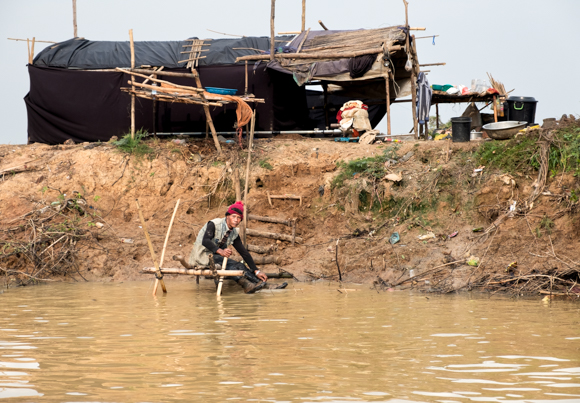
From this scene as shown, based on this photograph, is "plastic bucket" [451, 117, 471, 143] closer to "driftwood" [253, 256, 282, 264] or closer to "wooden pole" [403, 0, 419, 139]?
"wooden pole" [403, 0, 419, 139]

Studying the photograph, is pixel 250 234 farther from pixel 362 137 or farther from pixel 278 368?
pixel 278 368

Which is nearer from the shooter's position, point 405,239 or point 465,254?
point 465,254

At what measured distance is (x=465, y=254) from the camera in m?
9.42

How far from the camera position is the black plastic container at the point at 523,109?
45.2 ft

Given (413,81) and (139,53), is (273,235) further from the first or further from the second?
(139,53)

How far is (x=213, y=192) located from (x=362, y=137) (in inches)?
139

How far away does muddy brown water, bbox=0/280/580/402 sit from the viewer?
→ 12.5 ft

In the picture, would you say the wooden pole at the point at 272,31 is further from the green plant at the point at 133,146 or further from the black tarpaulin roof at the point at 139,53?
the green plant at the point at 133,146

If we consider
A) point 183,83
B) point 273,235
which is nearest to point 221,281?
point 273,235

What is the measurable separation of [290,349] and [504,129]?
8004 millimetres

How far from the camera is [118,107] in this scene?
14867 mm

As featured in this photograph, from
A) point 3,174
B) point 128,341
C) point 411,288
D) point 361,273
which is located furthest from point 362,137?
point 128,341

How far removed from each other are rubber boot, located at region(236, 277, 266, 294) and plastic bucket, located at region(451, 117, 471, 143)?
5.69m

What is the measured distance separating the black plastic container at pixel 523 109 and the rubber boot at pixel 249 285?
8.37 metres
